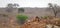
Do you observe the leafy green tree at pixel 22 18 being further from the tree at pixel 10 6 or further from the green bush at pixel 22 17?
the tree at pixel 10 6

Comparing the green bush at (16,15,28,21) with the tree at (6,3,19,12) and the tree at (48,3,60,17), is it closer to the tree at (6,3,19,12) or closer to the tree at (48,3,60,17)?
the tree at (6,3,19,12)

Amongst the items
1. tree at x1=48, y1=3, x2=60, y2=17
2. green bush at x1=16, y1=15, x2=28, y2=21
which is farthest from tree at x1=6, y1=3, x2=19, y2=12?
tree at x1=48, y1=3, x2=60, y2=17

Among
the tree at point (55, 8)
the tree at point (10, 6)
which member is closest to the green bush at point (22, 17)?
the tree at point (10, 6)

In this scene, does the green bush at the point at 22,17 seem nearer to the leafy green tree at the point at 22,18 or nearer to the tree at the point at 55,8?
the leafy green tree at the point at 22,18

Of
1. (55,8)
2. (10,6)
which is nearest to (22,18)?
(10,6)

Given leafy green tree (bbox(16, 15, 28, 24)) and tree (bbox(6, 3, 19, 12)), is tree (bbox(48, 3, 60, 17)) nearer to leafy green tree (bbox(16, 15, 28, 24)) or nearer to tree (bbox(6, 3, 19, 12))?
leafy green tree (bbox(16, 15, 28, 24))

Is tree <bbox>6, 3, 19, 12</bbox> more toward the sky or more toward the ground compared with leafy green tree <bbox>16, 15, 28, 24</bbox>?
more toward the sky

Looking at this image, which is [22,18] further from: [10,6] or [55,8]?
[55,8]

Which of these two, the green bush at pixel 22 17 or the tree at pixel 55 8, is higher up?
the tree at pixel 55 8

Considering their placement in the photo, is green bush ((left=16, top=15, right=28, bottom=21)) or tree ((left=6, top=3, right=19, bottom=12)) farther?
tree ((left=6, top=3, right=19, bottom=12))

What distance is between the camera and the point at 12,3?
15.1ft

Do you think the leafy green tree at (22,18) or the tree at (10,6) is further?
the tree at (10,6)

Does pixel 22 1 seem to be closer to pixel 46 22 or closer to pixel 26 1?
pixel 26 1

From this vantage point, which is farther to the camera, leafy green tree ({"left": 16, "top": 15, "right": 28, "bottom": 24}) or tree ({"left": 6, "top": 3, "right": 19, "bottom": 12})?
tree ({"left": 6, "top": 3, "right": 19, "bottom": 12})
